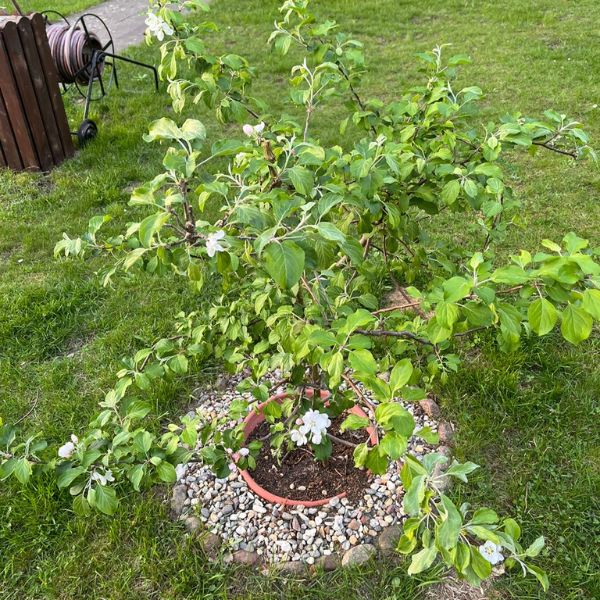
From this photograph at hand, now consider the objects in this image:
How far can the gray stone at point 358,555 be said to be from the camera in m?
2.18

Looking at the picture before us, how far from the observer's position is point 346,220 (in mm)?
1881

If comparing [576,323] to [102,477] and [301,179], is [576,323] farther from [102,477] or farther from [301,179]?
[102,477]

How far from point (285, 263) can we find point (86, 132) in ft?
15.0

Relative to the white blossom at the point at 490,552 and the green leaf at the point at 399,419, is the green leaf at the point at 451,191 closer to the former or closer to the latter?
the green leaf at the point at 399,419

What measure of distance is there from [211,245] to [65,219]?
3395 mm

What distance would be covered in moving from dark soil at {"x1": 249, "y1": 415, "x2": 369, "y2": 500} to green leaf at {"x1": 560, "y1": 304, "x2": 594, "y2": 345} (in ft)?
4.40

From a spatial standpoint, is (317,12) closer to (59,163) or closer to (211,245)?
(59,163)

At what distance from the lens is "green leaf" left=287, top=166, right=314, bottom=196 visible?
59.7 inches

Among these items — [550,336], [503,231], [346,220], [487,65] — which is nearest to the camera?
[346,220]

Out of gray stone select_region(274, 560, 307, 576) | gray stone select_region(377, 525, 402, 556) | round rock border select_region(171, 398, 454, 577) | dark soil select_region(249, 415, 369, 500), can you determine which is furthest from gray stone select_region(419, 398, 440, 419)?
gray stone select_region(274, 560, 307, 576)

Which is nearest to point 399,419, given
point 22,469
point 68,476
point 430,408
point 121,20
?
point 68,476

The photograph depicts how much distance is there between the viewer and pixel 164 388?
2.93 metres

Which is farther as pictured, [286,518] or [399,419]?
[286,518]

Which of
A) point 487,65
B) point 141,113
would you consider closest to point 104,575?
point 141,113
